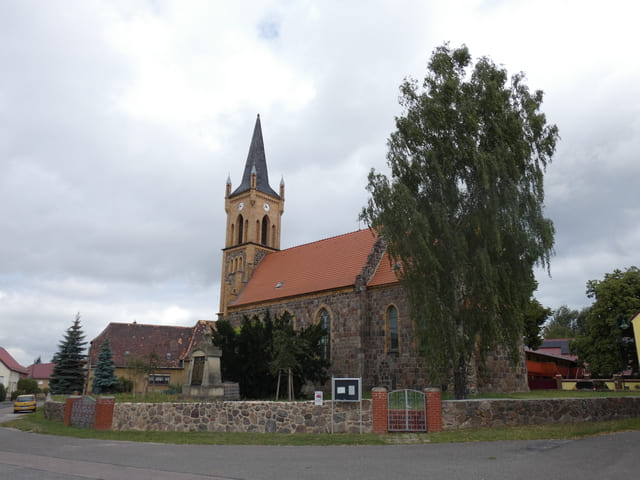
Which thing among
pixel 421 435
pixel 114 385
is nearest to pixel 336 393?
pixel 421 435

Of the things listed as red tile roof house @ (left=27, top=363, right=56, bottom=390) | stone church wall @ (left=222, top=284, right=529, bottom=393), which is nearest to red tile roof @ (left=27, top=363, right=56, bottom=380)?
red tile roof house @ (left=27, top=363, right=56, bottom=390)

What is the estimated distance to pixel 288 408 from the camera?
15836mm

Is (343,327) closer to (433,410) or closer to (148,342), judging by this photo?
(433,410)

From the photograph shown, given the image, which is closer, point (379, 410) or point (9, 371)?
point (379, 410)

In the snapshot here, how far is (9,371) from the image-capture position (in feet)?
219

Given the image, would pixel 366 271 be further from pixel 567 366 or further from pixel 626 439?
pixel 567 366

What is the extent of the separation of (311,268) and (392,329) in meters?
8.68

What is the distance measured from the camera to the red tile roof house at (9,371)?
65250 mm

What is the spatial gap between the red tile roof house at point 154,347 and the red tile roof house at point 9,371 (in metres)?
27.2

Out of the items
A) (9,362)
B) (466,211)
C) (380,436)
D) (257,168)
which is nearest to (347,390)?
(380,436)

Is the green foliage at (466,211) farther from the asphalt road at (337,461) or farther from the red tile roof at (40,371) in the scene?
the red tile roof at (40,371)

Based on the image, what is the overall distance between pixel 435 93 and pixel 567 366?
Result: 41800 millimetres

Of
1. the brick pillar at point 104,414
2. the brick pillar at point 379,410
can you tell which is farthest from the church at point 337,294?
the brick pillar at point 104,414

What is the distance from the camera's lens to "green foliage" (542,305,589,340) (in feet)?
267
